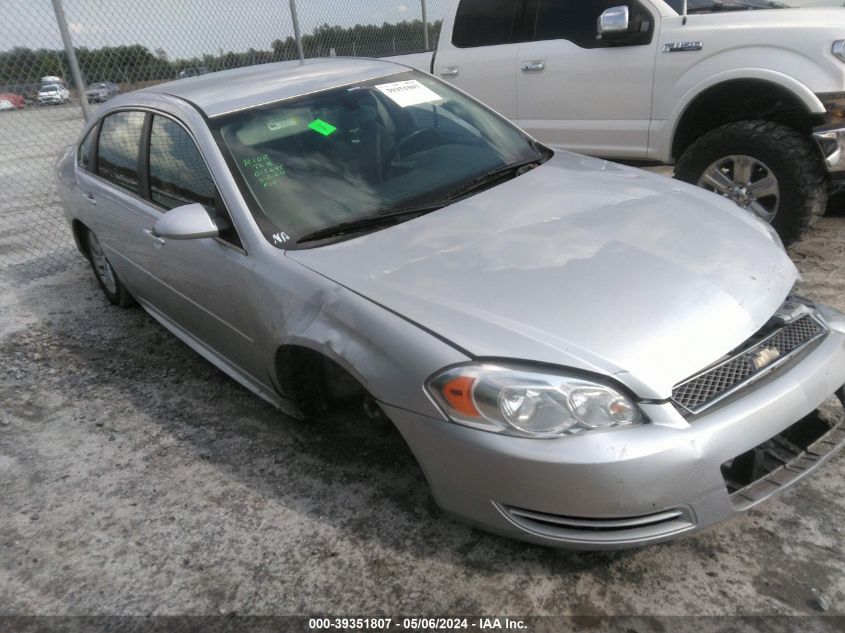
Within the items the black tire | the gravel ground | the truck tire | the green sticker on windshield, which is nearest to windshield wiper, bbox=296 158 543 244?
the green sticker on windshield

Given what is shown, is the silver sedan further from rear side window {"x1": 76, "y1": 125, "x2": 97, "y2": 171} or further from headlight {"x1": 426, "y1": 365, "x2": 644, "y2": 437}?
rear side window {"x1": 76, "y1": 125, "x2": 97, "y2": 171}

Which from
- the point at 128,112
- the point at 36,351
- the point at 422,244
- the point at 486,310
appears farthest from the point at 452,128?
the point at 36,351

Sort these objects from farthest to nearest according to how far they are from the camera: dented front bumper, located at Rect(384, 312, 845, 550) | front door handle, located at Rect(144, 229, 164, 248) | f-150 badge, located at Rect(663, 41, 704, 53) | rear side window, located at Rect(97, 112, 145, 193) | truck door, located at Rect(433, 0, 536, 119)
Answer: truck door, located at Rect(433, 0, 536, 119) < f-150 badge, located at Rect(663, 41, 704, 53) < rear side window, located at Rect(97, 112, 145, 193) < front door handle, located at Rect(144, 229, 164, 248) < dented front bumper, located at Rect(384, 312, 845, 550)

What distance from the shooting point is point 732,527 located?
8.20ft

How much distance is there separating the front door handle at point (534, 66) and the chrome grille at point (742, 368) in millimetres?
3636

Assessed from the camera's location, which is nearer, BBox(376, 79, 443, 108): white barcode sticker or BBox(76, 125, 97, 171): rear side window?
BBox(376, 79, 443, 108): white barcode sticker

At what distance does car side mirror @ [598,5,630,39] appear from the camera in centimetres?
484

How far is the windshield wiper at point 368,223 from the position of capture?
9.45 feet

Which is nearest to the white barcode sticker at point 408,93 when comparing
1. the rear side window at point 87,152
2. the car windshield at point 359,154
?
the car windshield at point 359,154

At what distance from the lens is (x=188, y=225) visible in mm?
2924

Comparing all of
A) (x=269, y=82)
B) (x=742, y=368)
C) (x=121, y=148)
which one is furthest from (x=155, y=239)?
(x=742, y=368)

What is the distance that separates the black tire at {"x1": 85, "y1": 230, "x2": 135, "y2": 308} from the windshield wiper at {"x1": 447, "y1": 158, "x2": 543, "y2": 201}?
270 cm

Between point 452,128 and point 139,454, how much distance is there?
220cm

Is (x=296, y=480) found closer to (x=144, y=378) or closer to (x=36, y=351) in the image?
(x=144, y=378)
